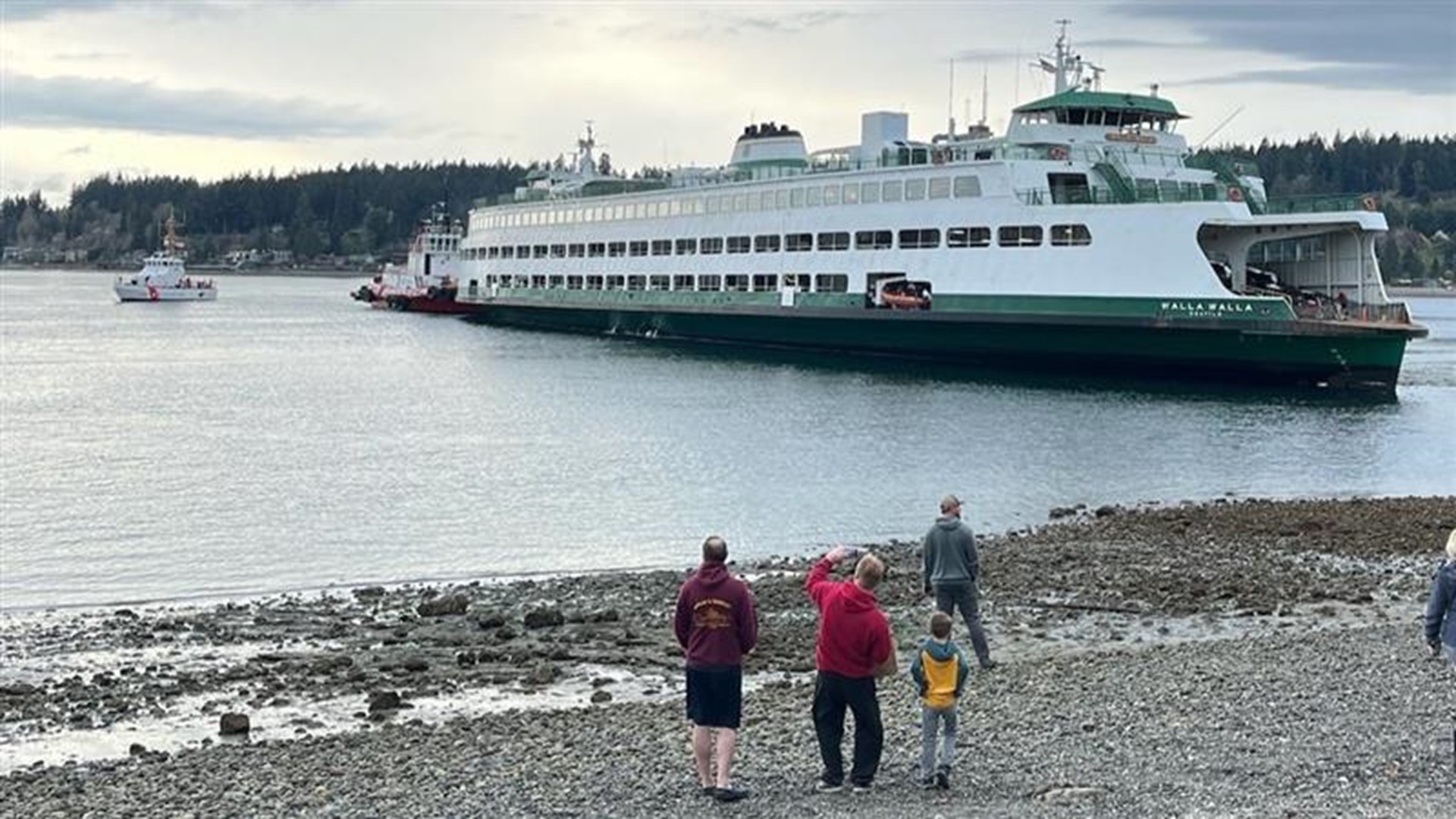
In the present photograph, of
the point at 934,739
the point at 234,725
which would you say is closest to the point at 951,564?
the point at 934,739

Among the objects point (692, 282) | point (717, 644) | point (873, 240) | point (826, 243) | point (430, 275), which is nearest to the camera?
point (717, 644)

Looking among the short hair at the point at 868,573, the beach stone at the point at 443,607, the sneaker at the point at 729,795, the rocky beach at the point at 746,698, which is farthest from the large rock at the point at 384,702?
the short hair at the point at 868,573

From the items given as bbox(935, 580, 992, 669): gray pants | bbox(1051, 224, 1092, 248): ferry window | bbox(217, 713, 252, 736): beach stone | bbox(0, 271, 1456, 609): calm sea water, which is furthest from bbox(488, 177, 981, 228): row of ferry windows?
bbox(217, 713, 252, 736): beach stone

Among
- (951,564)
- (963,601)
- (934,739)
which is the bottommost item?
(934,739)

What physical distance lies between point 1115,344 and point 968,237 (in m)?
6.56

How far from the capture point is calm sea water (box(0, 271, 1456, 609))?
22.6 metres

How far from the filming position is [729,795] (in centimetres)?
895

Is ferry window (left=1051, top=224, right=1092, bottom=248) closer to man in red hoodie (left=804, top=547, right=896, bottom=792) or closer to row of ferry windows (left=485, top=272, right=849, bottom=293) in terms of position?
row of ferry windows (left=485, top=272, right=849, bottom=293)

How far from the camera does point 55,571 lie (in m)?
20.5

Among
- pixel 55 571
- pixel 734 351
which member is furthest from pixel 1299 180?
pixel 55 571

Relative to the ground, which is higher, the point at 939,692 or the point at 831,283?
the point at 831,283

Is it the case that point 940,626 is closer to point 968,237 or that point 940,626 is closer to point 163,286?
point 968,237

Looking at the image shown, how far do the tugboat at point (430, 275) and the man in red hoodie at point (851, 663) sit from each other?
301 feet

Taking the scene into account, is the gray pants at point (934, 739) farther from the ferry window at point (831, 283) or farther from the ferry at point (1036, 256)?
the ferry window at point (831, 283)
